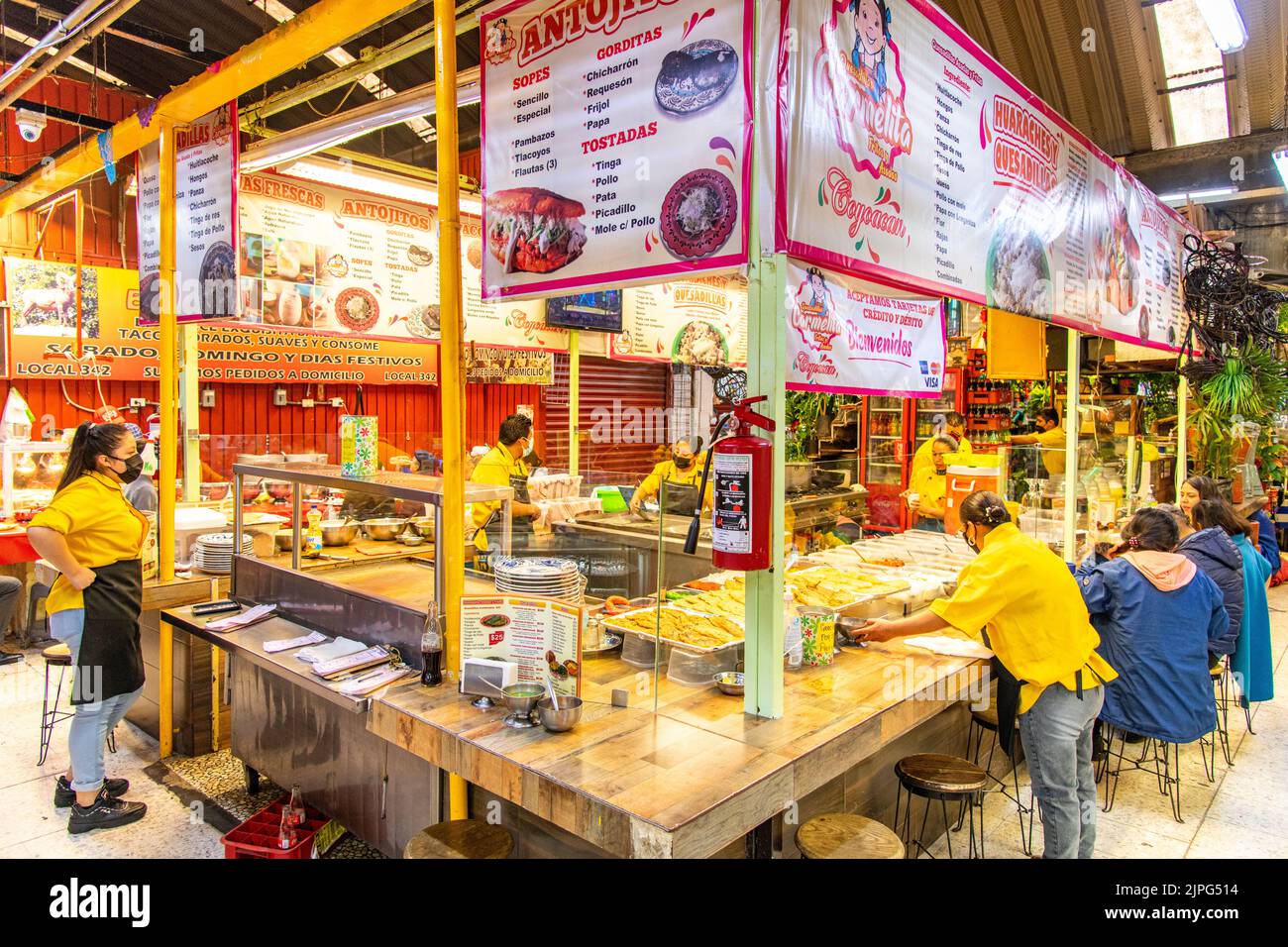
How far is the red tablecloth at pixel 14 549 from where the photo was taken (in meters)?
6.62

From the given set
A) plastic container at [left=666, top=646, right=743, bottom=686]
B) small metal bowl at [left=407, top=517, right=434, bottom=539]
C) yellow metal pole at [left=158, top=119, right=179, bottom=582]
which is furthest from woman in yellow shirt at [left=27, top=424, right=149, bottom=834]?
plastic container at [left=666, top=646, right=743, bottom=686]

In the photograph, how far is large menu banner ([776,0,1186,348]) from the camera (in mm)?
2604

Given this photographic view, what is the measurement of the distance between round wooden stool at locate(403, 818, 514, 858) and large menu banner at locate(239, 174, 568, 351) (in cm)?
492

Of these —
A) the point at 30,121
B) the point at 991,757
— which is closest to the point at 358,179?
the point at 30,121

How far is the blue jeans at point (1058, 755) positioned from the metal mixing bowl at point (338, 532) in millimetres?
3791

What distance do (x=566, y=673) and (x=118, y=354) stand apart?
783 cm

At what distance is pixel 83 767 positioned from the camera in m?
4.06

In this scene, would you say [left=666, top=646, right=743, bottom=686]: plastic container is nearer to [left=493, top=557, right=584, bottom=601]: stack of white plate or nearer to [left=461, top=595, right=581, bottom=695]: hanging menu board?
[left=461, top=595, right=581, bottom=695]: hanging menu board

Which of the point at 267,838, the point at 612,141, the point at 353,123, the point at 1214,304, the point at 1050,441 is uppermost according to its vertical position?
the point at 353,123

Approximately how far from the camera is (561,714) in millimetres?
2568

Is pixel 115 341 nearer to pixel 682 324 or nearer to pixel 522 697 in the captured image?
pixel 682 324

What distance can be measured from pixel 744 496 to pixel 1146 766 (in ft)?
14.3

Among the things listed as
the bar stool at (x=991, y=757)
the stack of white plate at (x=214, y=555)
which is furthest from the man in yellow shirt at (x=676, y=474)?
the stack of white plate at (x=214, y=555)
